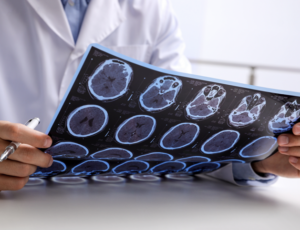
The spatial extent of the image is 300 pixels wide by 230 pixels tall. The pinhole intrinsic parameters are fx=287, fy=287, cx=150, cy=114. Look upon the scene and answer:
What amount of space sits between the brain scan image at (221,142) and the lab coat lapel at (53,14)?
50cm

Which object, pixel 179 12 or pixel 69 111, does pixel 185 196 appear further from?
pixel 179 12

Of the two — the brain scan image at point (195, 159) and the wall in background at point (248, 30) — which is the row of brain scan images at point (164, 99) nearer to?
the brain scan image at point (195, 159)

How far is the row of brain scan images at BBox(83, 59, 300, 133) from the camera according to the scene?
15.2 inches

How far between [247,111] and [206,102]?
0.08 metres

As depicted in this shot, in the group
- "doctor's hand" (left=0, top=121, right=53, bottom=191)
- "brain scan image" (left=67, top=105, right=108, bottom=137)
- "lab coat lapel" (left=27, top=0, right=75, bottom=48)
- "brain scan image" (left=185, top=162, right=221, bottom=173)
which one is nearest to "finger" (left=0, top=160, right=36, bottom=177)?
"doctor's hand" (left=0, top=121, right=53, bottom=191)

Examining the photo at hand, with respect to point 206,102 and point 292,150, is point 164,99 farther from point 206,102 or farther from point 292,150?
point 292,150

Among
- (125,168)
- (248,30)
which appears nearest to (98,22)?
(125,168)

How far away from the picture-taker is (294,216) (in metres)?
0.49

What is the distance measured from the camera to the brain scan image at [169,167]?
1.92 feet

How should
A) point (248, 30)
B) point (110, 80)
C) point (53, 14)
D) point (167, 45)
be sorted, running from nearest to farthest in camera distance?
1. point (110, 80)
2. point (53, 14)
3. point (167, 45)
4. point (248, 30)

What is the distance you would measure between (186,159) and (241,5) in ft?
13.0

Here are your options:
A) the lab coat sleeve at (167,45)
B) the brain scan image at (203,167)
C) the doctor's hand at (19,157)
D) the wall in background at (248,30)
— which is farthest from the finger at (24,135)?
the wall in background at (248,30)

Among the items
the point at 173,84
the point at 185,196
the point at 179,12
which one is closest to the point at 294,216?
the point at 185,196

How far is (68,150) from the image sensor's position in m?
0.46
